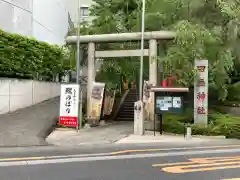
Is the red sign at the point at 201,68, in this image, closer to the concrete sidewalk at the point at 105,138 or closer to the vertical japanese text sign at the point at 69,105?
the concrete sidewalk at the point at 105,138

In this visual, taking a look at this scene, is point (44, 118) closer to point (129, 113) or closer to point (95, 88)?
point (95, 88)

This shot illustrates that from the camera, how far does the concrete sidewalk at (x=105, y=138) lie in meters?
15.2

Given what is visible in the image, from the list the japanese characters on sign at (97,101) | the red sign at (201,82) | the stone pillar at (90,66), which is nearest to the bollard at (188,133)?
the red sign at (201,82)

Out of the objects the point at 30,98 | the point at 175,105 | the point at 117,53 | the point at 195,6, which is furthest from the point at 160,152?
the point at 30,98

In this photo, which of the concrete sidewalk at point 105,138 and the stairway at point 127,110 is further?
the stairway at point 127,110

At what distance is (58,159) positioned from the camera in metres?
10.4

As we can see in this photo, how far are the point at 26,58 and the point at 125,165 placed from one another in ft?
47.0

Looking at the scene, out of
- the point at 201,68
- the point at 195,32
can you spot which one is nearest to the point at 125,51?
the point at 195,32

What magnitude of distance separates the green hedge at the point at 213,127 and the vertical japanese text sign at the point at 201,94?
54 cm

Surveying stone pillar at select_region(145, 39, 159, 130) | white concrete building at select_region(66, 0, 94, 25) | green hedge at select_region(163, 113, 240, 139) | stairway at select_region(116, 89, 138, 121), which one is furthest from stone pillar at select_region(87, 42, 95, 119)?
white concrete building at select_region(66, 0, 94, 25)

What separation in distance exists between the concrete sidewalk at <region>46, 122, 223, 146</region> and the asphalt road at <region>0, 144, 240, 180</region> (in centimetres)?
264

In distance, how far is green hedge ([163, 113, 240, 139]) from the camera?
17.3 meters

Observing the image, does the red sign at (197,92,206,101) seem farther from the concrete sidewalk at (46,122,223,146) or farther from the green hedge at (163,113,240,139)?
the concrete sidewalk at (46,122,223,146)

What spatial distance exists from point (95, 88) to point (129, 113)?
5.59 m
